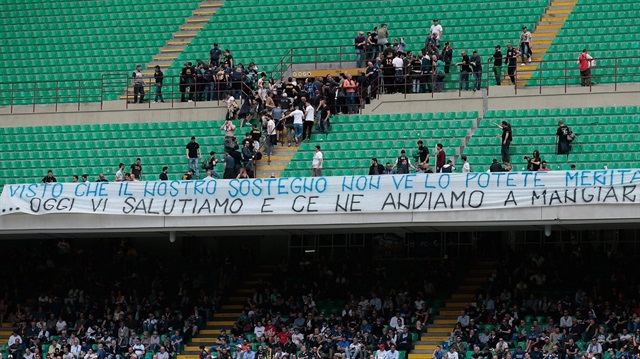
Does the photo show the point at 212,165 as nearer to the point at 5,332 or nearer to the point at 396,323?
the point at 396,323

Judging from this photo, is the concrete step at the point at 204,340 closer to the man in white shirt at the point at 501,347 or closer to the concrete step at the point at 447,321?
the concrete step at the point at 447,321

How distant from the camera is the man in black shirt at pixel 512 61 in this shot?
34281 mm

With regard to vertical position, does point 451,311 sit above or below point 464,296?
below

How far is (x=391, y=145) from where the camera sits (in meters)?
32.4

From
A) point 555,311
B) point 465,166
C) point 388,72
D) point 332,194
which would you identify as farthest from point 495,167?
point 388,72

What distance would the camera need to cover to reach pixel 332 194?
29141 mm

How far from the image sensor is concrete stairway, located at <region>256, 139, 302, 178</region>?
1283 inches

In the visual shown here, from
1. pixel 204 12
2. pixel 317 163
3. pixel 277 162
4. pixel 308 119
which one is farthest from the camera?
pixel 204 12

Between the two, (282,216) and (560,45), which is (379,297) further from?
(560,45)

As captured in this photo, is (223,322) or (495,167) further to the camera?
(223,322)

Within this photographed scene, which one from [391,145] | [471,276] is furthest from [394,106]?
[471,276]

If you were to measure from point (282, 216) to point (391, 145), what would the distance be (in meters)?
4.09

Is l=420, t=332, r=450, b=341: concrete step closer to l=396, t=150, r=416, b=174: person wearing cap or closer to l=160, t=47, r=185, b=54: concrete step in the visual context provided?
l=396, t=150, r=416, b=174: person wearing cap

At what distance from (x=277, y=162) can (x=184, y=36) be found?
30.2 feet
